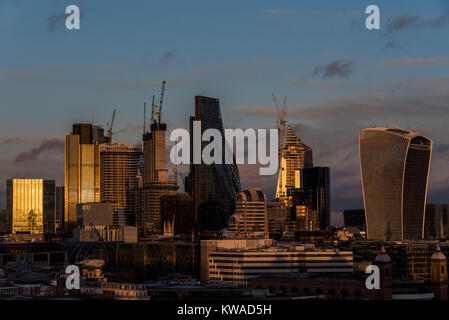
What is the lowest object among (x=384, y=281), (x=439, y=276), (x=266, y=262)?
(x=384, y=281)

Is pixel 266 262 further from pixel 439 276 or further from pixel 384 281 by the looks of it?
pixel 384 281

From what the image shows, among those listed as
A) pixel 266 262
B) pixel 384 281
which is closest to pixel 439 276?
pixel 384 281

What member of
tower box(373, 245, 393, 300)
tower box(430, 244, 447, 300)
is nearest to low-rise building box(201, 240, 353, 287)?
tower box(373, 245, 393, 300)

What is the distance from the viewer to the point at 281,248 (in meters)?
164

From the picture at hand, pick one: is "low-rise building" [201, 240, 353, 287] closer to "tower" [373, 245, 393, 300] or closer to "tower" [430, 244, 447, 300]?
"tower" [373, 245, 393, 300]

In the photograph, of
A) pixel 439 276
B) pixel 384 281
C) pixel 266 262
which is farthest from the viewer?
pixel 266 262

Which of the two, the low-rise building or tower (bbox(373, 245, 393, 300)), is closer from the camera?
tower (bbox(373, 245, 393, 300))

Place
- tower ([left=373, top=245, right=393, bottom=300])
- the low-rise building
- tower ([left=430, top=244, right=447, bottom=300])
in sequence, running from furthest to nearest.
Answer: the low-rise building → tower ([left=430, top=244, right=447, bottom=300]) → tower ([left=373, top=245, right=393, bottom=300])

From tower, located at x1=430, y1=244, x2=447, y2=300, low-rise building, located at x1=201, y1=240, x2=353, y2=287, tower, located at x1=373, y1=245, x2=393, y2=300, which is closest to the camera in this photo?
tower, located at x1=373, y1=245, x2=393, y2=300

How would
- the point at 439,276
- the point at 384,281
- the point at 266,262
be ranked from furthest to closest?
the point at 266,262, the point at 439,276, the point at 384,281
